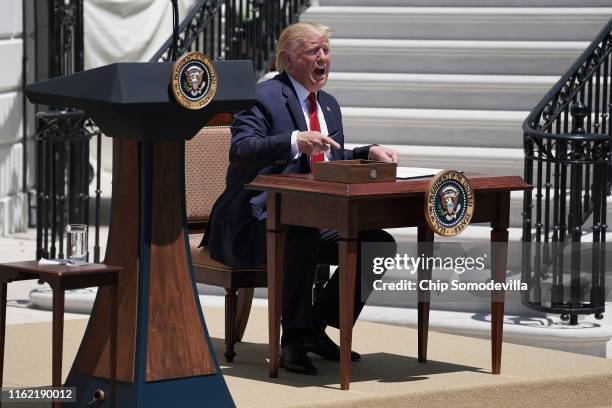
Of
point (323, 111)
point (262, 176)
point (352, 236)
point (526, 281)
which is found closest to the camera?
point (352, 236)

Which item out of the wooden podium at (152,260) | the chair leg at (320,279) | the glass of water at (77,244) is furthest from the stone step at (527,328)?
the glass of water at (77,244)

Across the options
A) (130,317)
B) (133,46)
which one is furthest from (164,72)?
(133,46)

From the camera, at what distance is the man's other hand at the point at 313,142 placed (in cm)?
561

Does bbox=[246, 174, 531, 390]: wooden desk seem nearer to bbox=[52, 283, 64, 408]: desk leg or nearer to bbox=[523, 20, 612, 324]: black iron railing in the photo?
bbox=[52, 283, 64, 408]: desk leg

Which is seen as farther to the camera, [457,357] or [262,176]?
[457,357]

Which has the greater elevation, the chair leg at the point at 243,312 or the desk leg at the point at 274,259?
the desk leg at the point at 274,259

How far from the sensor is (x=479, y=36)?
10.7 metres

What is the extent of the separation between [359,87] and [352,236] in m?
4.89

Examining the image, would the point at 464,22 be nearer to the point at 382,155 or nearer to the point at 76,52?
the point at 76,52

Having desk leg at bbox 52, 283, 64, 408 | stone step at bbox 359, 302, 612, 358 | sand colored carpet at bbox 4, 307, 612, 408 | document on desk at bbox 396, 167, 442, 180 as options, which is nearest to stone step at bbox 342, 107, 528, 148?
stone step at bbox 359, 302, 612, 358

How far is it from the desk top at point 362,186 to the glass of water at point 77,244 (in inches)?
33.8

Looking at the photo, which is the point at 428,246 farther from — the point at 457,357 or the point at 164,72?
the point at 164,72

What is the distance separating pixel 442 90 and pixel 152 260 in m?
5.32

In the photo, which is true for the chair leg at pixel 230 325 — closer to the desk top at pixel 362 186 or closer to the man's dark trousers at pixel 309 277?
the man's dark trousers at pixel 309 277
